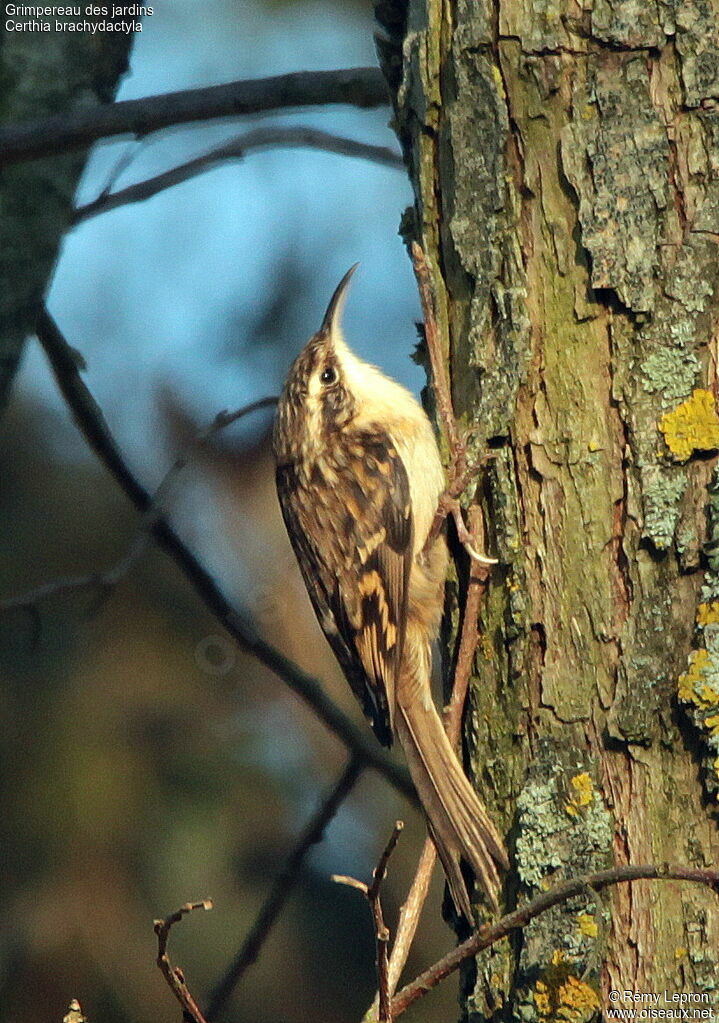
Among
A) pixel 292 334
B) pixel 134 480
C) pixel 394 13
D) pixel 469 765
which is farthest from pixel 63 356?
pixel 292 334

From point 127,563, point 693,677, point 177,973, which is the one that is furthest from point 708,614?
point 127,563

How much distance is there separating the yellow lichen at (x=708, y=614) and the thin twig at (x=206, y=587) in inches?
36.7

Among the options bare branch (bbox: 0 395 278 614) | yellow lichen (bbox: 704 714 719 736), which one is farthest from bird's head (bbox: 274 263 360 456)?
yellow lichen (bbox: 704 714 719 736)

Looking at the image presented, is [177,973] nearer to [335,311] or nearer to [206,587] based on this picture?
[206,587]

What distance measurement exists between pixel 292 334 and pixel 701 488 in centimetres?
341

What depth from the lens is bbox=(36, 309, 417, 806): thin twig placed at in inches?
104

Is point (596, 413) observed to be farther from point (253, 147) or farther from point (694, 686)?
point (253, 147)

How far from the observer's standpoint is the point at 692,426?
1988mm

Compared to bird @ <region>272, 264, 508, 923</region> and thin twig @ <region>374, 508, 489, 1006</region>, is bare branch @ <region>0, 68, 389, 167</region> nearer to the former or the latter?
bird @ <region>272, 264, 508, 923</region>

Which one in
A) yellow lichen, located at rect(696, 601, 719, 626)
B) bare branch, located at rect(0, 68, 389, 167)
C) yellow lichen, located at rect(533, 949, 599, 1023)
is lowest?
yellow lichen, located at rect(533, 949, 599, 1023)

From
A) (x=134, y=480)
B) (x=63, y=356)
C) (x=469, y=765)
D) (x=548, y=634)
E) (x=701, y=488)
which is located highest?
(x=63, y=356)

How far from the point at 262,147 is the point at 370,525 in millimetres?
935

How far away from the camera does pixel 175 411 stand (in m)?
4.93

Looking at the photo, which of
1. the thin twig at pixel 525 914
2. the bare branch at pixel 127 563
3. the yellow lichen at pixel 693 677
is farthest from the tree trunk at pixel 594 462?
the bare branch at pixel 127 563
